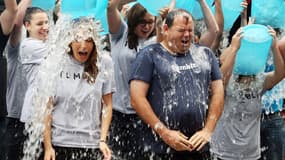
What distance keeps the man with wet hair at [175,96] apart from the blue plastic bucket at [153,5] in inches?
24.1

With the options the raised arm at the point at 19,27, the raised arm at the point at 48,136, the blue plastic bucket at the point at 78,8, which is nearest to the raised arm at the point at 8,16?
the raised arm at the point at 19,27

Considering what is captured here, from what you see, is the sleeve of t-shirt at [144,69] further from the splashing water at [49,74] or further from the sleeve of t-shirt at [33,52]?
the sleeve of t-shirt at [33,52]

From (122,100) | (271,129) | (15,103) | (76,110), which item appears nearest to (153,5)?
(122,100)

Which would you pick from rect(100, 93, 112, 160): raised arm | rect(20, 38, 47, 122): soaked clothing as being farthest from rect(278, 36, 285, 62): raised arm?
rect(20, 38, 47, 122): soaked clothing

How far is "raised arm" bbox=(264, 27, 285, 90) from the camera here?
5680mm

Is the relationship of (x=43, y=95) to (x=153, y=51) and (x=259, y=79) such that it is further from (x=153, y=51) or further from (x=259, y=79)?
(x=259, y=79)

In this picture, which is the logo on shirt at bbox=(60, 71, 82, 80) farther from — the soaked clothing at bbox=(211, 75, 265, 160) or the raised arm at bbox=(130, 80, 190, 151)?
the soaked clothing at bbox=(211, 75, 265, 160)

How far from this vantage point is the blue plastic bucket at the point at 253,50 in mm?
5578

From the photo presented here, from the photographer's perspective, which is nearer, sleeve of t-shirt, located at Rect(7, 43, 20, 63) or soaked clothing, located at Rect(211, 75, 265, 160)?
soaked clothing, located at Rect(211, 75, 265, 160)

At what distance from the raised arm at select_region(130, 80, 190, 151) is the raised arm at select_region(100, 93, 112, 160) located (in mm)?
182

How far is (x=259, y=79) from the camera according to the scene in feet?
18.9

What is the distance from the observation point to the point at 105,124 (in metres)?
4.94

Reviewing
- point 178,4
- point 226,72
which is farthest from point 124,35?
point 226,72

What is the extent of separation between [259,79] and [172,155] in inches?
49.5
